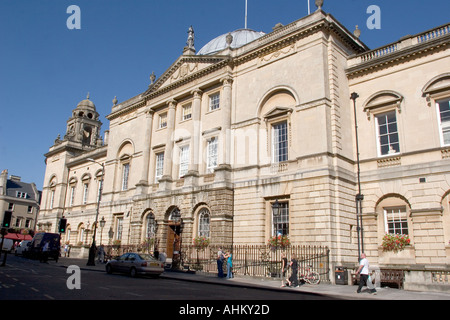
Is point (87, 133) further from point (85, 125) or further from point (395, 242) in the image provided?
point (395, 242)

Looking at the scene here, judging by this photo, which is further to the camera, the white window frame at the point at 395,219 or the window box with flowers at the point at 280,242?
the window box with flowers at the point at 280,242

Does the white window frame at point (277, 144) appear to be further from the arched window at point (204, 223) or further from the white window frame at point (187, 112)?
the white window frame at point (187, 112)

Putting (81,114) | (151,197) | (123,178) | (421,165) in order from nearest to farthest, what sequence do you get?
(421,165), (151,197), (123,178), (81,114)

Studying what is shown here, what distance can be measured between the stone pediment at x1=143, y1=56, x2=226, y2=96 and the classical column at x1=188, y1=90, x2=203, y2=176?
1.98m

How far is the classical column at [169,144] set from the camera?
3105cm

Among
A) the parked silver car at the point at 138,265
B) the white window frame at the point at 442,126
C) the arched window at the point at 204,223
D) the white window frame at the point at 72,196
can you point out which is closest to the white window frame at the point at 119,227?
the arched window at the point at 204,223

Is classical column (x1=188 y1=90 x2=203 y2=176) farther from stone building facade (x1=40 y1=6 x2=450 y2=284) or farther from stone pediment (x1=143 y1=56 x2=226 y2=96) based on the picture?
stone pediment (x1=143 y1=56 x2=226 y2=96)

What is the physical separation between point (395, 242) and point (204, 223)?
1257 centimetres

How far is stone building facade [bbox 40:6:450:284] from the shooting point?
68.7 ft

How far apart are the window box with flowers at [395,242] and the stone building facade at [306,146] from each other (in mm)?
411

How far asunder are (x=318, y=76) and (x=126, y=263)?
1598cm
